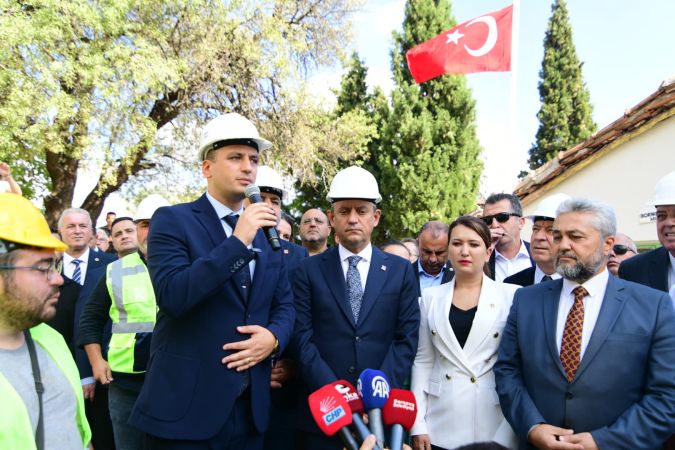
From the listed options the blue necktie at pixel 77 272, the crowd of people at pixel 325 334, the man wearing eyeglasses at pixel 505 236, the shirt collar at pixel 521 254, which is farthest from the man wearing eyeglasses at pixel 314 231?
the blue necktie at pixel 77 272

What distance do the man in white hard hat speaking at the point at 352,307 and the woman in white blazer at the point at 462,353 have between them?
16cm

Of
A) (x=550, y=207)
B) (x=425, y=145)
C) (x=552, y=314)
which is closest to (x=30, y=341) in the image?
(x=552, y=314)

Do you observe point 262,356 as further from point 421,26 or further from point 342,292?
point 421,26

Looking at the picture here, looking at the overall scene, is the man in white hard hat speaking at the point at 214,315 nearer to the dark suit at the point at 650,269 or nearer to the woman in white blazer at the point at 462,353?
the woman in white blazer at the point at 462,353

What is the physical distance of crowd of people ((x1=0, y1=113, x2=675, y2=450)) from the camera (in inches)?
82.4

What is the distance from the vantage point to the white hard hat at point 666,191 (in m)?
3.52

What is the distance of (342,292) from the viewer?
3.34m

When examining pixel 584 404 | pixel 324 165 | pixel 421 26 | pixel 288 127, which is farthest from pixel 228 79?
pixel 584 404

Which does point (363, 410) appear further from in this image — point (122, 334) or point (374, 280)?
point (122, 334)

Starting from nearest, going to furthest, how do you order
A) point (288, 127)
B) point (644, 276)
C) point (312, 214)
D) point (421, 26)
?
point (644, 276)
point (312, 214)
point (288, 127)
point (421, 26)

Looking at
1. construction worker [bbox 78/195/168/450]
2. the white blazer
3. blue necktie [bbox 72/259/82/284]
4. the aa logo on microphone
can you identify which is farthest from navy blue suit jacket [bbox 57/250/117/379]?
the aa logo on microphone

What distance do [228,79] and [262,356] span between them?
526 inches

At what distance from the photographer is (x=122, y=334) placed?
4.07m

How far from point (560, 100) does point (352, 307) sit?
29110 millimetres
